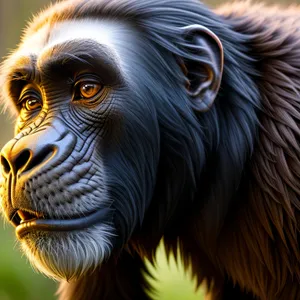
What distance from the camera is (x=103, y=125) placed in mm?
2752

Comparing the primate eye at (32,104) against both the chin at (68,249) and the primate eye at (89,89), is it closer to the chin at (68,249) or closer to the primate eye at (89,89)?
the primate eye at (89,89)

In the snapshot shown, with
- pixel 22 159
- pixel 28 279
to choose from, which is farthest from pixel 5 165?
pixel 28 279

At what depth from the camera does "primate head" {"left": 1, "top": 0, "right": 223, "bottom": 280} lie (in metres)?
2.68

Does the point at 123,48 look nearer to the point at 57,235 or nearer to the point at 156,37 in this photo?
the point at 156,37

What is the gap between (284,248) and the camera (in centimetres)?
283

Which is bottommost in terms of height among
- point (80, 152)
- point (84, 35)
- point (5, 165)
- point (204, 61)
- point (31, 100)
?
point (5, 165)

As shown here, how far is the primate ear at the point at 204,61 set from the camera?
2.88 m

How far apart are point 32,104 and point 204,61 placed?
0.59 meters

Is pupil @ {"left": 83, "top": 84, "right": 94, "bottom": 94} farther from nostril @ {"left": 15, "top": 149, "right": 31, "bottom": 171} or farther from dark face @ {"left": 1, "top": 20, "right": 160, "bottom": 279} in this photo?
nostril @ {"left": 15, "top": 149, "right": 31, "bottom": 171}

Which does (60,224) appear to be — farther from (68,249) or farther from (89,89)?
(89,89)

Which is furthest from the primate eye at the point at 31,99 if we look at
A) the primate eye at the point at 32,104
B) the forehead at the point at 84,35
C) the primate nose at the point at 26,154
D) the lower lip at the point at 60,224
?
the lower lip at the point at 60,224

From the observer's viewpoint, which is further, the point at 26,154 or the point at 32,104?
the point at 32,104

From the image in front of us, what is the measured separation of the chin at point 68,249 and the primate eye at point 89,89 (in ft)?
1.37

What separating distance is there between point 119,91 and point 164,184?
1.20 ft
